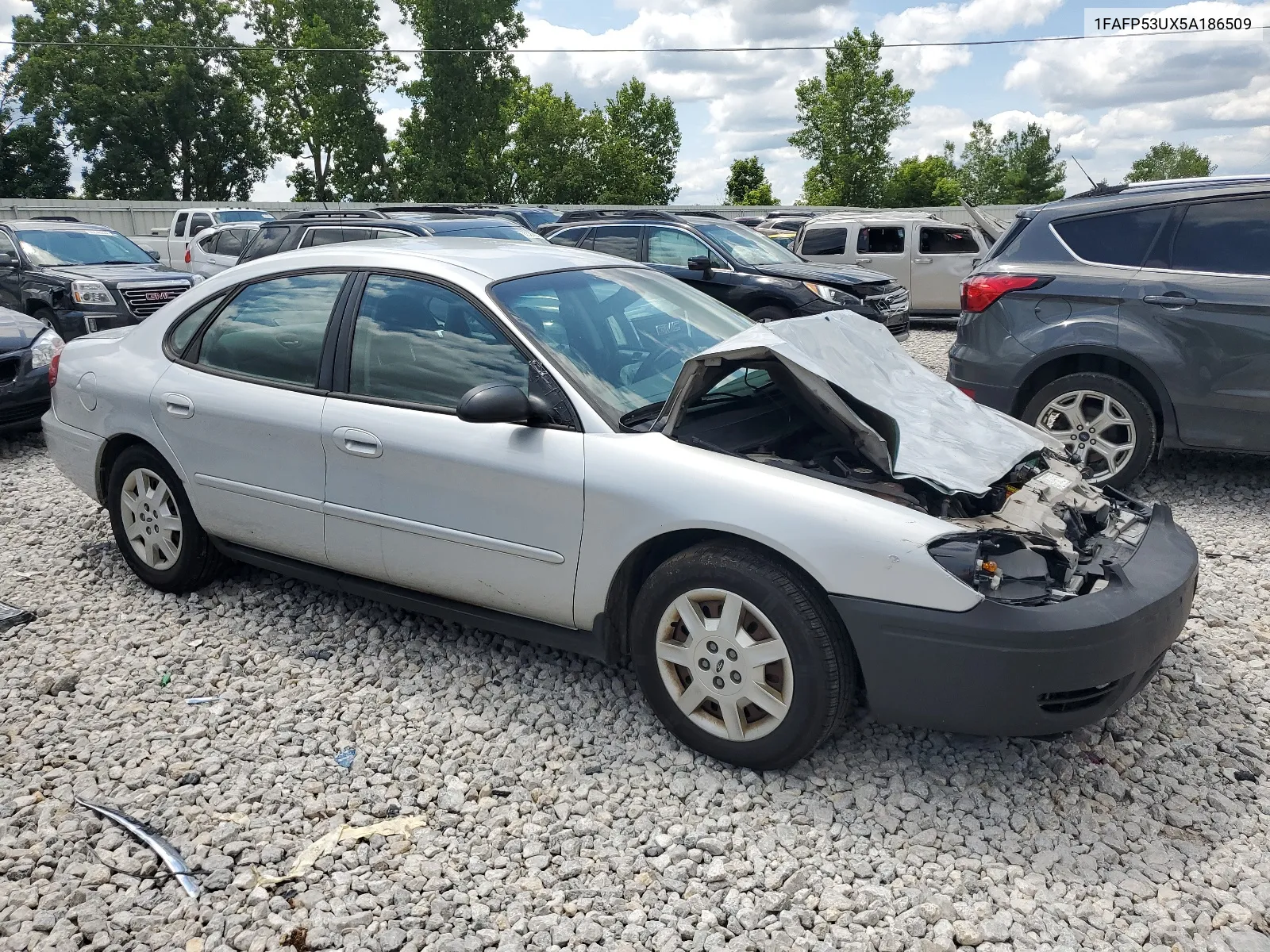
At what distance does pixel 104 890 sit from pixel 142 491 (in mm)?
2316

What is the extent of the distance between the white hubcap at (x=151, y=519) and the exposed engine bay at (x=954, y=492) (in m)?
2.68

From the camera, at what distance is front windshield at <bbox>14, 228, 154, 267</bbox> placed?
11.6 meters

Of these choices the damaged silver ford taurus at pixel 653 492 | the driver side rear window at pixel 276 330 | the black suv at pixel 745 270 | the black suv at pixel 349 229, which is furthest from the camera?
the black suv at pixel 349 229

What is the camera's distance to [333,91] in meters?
49.6

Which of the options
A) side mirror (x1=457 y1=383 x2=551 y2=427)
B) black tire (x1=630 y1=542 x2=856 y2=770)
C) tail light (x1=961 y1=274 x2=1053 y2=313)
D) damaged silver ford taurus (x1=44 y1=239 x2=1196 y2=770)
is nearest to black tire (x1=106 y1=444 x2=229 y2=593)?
damaged silver ford taurus (x1=44 y1=239 x2=1196 y2=770)

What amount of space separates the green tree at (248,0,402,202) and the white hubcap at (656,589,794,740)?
2025 inches

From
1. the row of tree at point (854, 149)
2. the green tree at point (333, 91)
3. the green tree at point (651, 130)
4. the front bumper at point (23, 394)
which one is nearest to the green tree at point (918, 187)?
the row of tree at point (854, 149)

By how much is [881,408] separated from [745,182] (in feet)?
208

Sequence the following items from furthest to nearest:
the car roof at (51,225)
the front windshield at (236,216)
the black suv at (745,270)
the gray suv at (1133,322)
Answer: the front windshield at (236,216) < the car roof at (51,225) < the black suv at (745,270) < the gray suv at (1133,322)

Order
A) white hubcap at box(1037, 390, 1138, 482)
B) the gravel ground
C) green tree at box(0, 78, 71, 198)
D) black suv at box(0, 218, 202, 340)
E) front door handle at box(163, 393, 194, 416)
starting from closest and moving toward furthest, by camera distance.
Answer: the gravel ground, front door handle at box(163, 393, 194, 416), white hubcap at box(1037, 390, 1138, 482), black suv at box(0, 218, 202, 340), green tree at box(0, 78, 71, 198)

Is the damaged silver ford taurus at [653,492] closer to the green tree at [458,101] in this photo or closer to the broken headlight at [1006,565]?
the broken headlight at [1006,565]

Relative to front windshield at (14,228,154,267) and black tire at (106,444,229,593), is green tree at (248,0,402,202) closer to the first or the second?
front windshield at (14,228,154,267)

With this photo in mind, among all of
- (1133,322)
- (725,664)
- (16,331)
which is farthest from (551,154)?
(725,664)

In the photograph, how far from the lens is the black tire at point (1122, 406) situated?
5809mm
